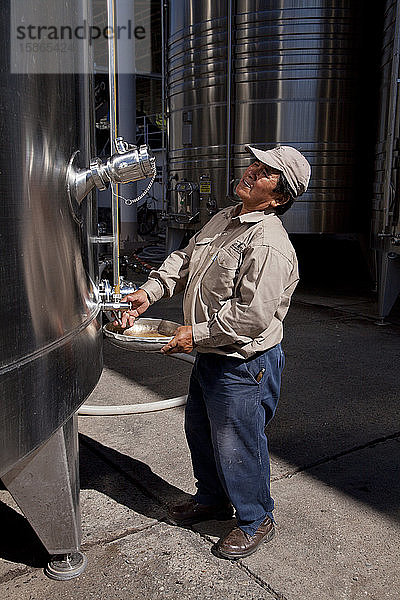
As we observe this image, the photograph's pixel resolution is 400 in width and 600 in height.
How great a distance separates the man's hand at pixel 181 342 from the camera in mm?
1899

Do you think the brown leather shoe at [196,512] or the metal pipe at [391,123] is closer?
the brown leather shoe at [196,512]

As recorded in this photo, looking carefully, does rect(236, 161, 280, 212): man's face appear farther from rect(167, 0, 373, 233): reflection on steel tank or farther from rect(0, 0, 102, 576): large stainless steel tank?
rect(167, 0, 373, 233): reflection on steel tank

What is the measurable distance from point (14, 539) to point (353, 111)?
18.2 ft

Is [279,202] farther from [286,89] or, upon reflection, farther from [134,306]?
[286,89]

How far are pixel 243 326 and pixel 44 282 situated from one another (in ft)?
2.05

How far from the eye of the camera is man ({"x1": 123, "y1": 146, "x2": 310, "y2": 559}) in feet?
6.15

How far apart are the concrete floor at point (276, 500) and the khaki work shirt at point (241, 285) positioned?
76 centimetres

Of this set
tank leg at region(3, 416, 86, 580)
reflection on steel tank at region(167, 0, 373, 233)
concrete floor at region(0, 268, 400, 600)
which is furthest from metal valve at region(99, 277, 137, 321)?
reflection on steel tank at region(167, 0, 373, 233)

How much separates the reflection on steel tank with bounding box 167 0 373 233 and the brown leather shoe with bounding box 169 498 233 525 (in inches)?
179

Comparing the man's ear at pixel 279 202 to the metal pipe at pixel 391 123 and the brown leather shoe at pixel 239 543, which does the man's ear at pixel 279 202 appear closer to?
the brown leather shoe at pixel 239 543

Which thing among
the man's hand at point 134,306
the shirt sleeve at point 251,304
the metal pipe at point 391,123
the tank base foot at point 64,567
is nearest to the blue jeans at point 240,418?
the shirt sleeve at point 251,304

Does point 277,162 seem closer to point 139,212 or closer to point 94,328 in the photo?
point 94,328

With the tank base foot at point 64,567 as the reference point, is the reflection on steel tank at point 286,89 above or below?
above

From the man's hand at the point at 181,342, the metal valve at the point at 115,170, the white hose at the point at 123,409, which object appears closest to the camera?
the metal valve at the point at 115,170
